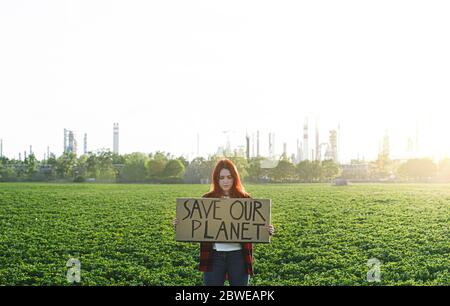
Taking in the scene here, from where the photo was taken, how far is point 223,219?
395 centimetres

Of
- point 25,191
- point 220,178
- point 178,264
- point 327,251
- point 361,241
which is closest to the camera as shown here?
point 220,178

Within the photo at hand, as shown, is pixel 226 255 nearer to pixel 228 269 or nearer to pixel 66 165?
pixel 228 269

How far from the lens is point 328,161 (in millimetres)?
31297

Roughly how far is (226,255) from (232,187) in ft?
1.50

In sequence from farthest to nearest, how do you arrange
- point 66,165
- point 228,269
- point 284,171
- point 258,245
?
point 284,171 → point 66,165 → point 258,245 → point 228,269

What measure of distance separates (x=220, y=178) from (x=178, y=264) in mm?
3968

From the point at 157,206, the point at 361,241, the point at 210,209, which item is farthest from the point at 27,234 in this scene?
the point at 210,209

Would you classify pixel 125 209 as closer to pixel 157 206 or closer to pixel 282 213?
pixel 157 206

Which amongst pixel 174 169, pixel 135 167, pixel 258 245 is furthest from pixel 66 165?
pixel 258 245

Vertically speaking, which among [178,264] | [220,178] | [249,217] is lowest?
[178,264]

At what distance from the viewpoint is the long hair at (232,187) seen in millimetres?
3827

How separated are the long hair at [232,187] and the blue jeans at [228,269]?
0.40m

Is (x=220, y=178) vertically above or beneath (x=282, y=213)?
above

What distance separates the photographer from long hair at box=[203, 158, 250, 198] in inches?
151
